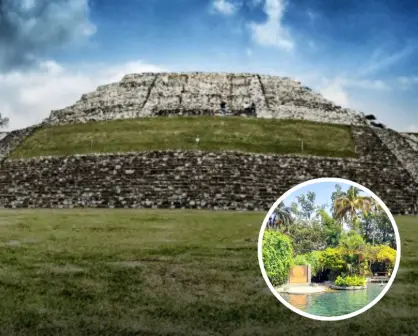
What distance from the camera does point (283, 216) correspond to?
194 inches

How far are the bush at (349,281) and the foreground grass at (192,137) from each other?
19.9 metres

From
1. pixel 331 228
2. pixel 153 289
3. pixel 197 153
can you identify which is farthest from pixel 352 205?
pixel 197 153

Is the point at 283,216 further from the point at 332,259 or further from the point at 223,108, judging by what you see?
the point at 223,108

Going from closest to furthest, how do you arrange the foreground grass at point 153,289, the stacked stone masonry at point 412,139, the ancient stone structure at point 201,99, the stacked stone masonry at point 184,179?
1. the foreground grass at point 153,289
2. the stacked stone masonry at point 184,179
3. the stacked stone masonry at point 412,139
4. the ancient stone structure at point 201,99

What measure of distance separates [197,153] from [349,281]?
19.5m

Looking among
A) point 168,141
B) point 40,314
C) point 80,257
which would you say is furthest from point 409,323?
point 168,141

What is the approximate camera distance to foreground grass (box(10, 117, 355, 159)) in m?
25.7

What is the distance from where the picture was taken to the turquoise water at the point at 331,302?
4867mm

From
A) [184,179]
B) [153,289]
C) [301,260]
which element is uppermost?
[184,179]

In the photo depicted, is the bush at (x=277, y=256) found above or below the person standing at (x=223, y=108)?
below

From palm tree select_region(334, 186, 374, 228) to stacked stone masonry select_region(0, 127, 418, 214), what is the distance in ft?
53.1

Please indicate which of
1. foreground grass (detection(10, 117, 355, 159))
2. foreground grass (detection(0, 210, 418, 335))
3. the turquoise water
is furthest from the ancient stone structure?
the turquoise water

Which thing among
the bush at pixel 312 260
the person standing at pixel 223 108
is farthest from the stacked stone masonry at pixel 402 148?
the bush at pixel 312 260

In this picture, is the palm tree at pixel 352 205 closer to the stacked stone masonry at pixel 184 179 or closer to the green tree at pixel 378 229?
the green tree at pixel 378 229
